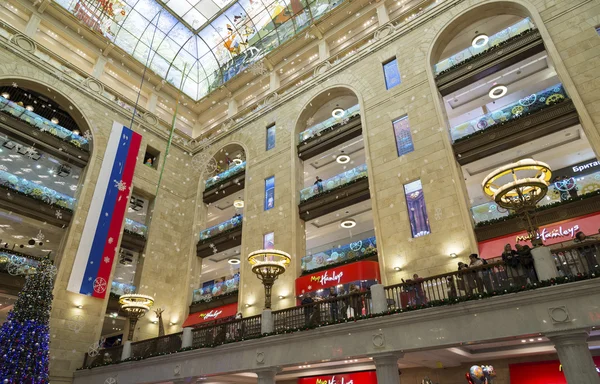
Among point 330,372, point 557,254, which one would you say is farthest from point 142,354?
point 557,254

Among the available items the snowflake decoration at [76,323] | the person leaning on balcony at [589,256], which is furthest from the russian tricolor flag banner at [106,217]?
the person leaning on balcony at [589,256]

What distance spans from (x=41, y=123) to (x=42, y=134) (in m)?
0.58

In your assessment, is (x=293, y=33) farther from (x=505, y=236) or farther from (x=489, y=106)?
(x=505, y=236)

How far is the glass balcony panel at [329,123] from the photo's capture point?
18.9 metres

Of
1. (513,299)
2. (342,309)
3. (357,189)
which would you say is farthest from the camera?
(357,189)

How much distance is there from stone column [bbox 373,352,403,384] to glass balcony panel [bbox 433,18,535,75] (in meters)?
12.4

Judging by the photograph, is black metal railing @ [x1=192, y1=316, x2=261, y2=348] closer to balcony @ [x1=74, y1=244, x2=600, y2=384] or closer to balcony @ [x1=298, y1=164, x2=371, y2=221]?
balcony @ [x1=74, y1=244, x2=600, y2=384]

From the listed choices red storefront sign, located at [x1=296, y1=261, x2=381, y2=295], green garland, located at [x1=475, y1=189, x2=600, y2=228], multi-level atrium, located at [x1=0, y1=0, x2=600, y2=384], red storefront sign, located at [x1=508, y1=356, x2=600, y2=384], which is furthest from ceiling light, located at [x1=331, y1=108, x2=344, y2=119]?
red storefront sign, located at [x1=508, y1=356, x2=600, y2=384]

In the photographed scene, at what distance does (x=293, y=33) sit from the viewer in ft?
75.3

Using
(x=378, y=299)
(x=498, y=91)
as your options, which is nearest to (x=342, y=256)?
(x=378, y=299)

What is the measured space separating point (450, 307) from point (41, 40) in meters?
24.2

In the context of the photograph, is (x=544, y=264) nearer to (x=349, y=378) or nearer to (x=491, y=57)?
(x=349, y=378)

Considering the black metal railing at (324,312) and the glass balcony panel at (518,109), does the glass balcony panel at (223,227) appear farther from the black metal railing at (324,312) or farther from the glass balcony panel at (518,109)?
the glass balcony panel at (518,109)

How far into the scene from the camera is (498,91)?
17.3 meters
